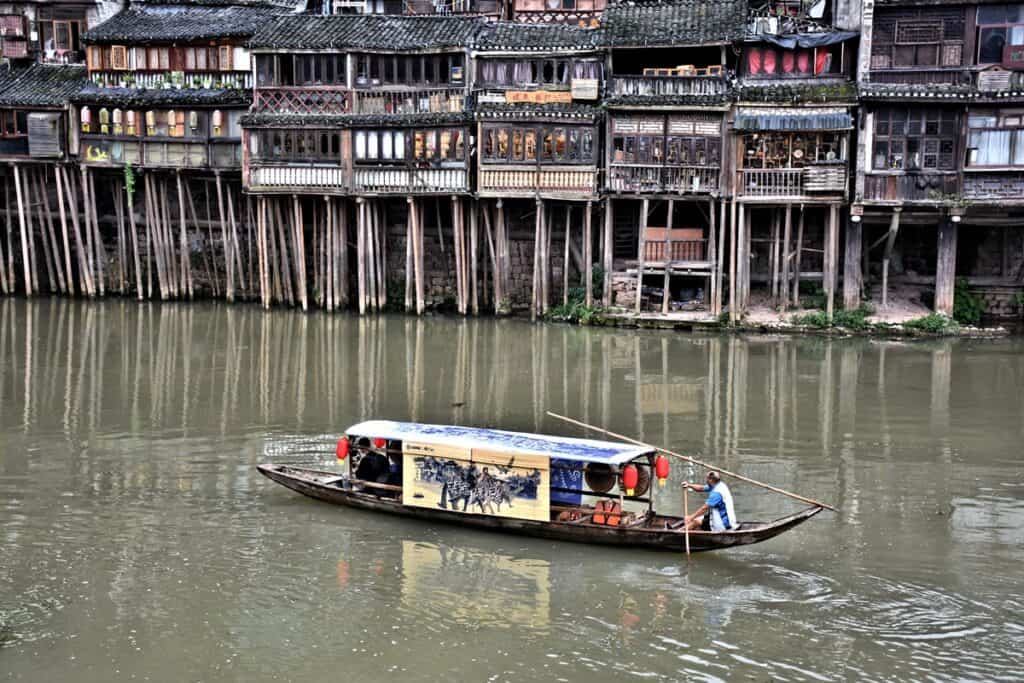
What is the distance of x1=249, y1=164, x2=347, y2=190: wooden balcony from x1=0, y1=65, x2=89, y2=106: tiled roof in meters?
7.44

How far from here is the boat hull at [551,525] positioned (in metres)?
17.8

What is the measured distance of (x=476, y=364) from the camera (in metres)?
31.4

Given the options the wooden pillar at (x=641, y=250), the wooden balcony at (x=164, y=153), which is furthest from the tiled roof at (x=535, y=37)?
the wooden balcony at (x=164, y=153)

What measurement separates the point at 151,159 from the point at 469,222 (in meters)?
10.5

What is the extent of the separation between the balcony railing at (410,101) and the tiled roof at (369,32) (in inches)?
51.1

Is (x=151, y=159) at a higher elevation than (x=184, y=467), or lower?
higher

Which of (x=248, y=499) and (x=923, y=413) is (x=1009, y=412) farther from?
(x=248, y=499)

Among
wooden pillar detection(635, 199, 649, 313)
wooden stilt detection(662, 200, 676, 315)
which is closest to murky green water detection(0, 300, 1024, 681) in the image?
wooden pillar detection(635, 199, 649, 313)

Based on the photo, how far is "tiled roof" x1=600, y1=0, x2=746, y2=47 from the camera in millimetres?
36281

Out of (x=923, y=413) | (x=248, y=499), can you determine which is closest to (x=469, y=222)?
(x=923, y=413)

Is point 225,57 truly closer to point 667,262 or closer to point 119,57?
point 119,57

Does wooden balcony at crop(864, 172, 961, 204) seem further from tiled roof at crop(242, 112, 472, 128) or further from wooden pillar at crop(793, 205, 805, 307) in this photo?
tiled roof at crop(242, 112, 472, 128)

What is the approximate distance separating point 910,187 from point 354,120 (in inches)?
630

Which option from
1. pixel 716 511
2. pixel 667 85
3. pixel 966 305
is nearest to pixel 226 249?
pixel 667 85
